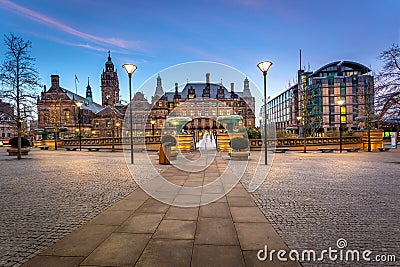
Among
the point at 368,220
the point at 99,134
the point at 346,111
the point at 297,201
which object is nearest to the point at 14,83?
the point at 297,201

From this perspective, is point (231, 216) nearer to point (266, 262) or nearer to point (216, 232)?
A: point (216, 232)

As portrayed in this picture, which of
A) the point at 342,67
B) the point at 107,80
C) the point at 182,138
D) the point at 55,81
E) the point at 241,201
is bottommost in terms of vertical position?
the point at 241,201

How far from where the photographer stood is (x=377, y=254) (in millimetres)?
3285

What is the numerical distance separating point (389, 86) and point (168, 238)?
16.5m

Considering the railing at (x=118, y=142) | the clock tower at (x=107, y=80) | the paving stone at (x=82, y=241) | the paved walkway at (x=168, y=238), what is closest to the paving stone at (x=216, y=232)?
the paved walkway at (x=168, y=238)

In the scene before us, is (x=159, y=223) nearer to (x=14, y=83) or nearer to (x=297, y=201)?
(x=297, y=201)

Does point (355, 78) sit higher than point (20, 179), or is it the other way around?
point (355, 78)

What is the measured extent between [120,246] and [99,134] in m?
85.9

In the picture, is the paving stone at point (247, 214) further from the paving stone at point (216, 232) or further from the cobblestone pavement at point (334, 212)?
the paving stone at point (216, 232)

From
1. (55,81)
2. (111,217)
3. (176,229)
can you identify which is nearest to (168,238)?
(176,229)
